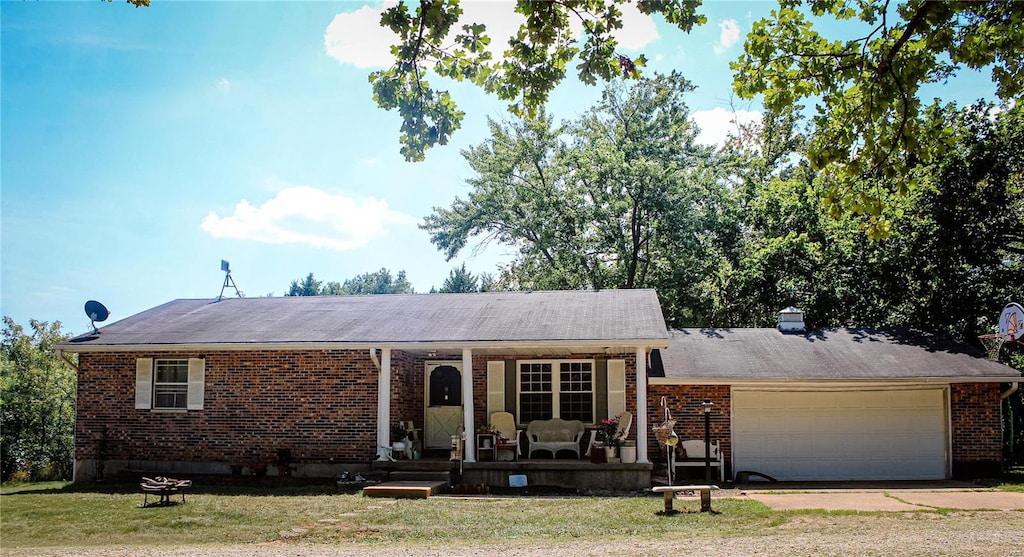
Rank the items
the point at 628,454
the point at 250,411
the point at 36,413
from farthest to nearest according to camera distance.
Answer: the point at 36,413 < the point at 250,411 < the point at 628,454

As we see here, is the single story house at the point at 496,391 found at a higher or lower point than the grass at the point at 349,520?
higher

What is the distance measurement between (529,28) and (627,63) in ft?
2.52

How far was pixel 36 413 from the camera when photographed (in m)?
25.3

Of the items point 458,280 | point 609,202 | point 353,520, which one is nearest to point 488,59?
point 353,520

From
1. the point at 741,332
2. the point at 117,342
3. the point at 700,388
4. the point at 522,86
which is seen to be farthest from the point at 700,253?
the point at 522,86

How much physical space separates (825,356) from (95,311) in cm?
1469

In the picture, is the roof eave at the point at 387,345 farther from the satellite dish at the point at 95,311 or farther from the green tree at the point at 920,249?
the green tree at the point at 920,249

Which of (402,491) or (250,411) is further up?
(250,411)

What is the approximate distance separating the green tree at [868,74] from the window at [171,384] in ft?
41.9

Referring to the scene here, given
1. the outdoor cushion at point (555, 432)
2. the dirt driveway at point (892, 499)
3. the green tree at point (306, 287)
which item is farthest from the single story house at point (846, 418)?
the green tree at point (306, 287)

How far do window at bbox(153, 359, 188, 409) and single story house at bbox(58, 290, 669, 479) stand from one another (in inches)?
0.9

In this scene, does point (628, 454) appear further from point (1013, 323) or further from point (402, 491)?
point (1013, 323)

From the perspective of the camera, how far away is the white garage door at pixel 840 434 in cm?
1636

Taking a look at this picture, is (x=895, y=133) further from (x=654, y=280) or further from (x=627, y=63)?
(x=654, y=280)
